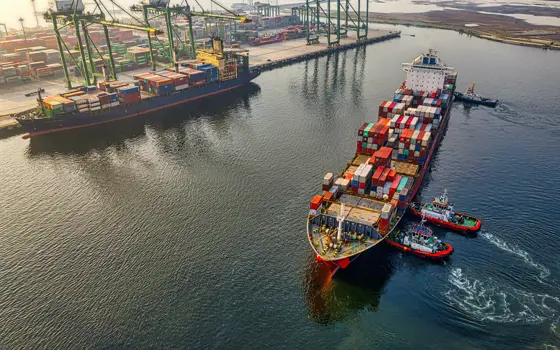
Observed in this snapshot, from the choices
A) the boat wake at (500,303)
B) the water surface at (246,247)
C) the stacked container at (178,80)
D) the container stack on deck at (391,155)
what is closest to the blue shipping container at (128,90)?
the water surface at (246,247)

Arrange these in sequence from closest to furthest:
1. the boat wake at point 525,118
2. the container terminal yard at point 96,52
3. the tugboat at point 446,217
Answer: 1. the tugboat at point 446,217
2. the boat wake at point 525,118
3. the container terminal yard at point 96,52

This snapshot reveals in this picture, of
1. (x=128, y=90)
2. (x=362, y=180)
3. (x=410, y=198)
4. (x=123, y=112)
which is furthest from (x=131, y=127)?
(x=410, y=198)

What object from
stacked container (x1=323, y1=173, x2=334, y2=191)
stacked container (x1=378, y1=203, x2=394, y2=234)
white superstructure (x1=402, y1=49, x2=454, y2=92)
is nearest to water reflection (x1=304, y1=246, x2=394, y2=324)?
stacked container (x1=378, y1=203, x2=394, y2=234)

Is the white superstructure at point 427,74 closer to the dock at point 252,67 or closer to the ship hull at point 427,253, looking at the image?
the ship hull at point 427,253

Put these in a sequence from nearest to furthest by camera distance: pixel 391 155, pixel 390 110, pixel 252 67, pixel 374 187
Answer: pixel 374 187 < pixel 391 155 < pixel 390 110 < pixel 252 67

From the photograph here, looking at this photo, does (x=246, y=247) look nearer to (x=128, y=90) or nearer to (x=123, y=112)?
(x=123, y=112)
